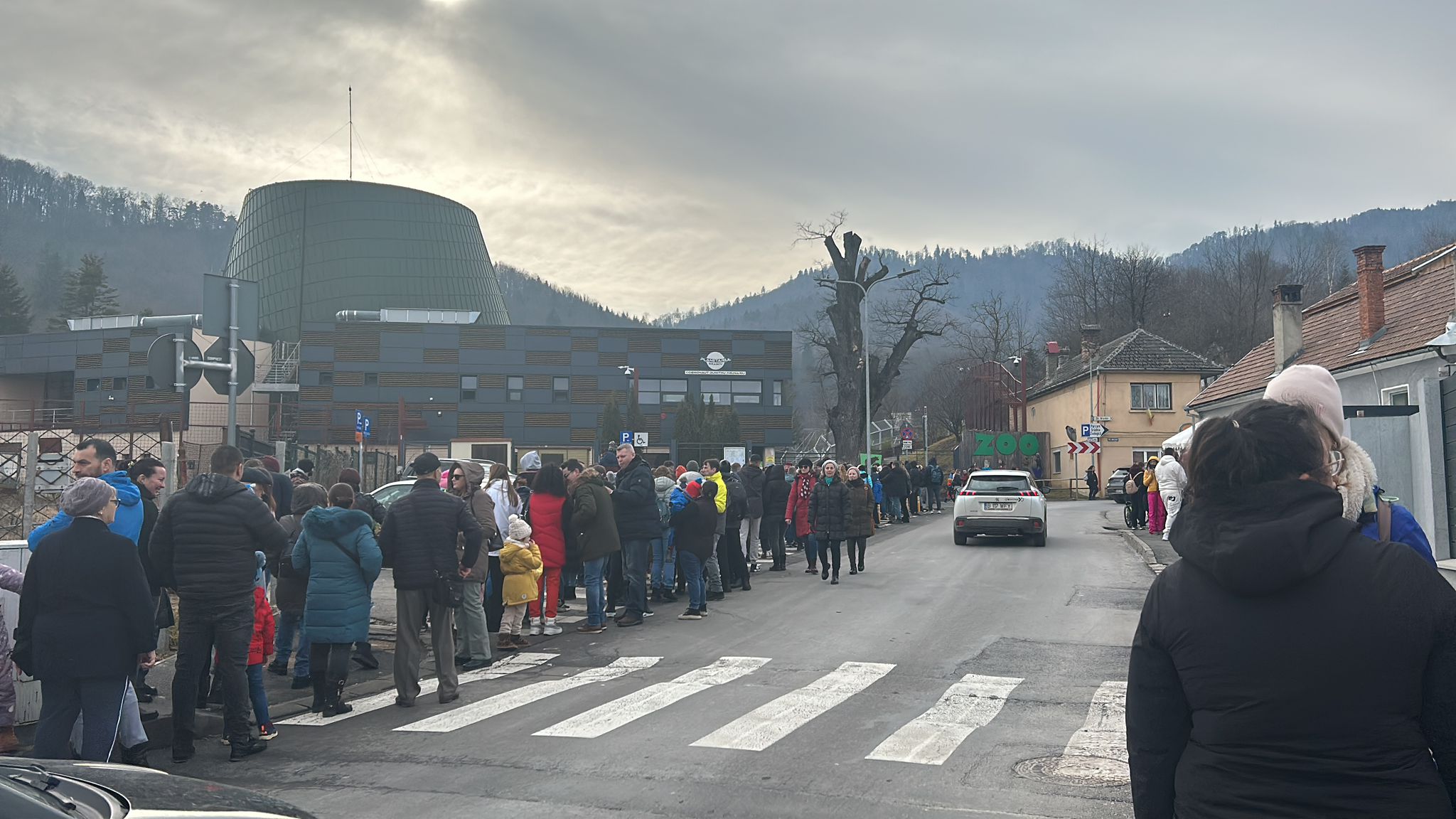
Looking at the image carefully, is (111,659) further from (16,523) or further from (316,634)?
(16,523)

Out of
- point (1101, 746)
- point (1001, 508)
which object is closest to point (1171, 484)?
point (1001, 508)

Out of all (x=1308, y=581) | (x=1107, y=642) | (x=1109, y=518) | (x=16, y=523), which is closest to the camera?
(x=1308, y=581)

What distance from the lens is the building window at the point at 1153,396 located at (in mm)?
56344

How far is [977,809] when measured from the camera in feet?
18.5

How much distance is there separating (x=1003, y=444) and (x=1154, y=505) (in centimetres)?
2053

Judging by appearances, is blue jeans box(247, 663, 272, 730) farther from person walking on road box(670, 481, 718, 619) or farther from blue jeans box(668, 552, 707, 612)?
person walking on road box(670, 481, 718, 619)

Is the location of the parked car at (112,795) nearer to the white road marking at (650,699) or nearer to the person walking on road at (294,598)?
the white road marking at (650,699)

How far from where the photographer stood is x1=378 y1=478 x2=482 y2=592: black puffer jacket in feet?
28.7

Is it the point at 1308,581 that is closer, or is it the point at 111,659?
the point at 1308,581

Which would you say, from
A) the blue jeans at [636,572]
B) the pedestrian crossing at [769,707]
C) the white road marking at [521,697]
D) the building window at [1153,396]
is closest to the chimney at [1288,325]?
the blue jeans at [636,572]

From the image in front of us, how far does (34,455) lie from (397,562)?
7.13 meters

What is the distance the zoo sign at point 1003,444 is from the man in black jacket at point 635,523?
35147 mm

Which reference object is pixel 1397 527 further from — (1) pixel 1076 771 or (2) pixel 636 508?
(2) pixel 636 508

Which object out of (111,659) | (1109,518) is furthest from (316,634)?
(1109,518)
